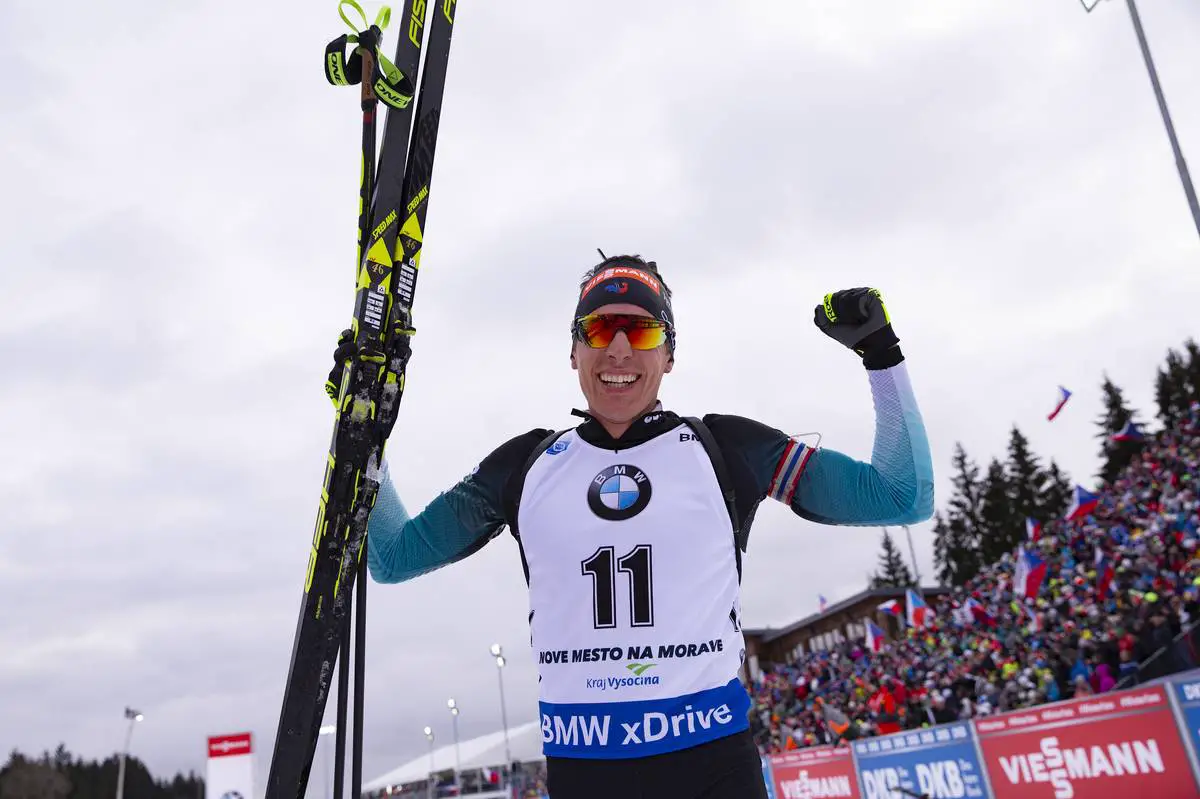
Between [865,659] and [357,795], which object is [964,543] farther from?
[357,795]

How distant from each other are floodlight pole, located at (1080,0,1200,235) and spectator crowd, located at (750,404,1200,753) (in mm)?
6226

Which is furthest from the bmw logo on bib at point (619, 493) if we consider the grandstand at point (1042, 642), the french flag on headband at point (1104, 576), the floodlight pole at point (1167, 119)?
the french flag on headband at point (1104, 576)

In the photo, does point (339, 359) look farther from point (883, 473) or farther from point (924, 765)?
point (924, 765)

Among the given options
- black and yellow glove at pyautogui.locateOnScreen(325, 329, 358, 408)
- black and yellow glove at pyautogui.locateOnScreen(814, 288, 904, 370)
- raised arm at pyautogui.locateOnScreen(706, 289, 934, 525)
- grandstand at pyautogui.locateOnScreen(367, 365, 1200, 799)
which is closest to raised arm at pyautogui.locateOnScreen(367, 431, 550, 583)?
black and yellow glove at pyautogui.locateOnScreen(325, 329, 358, 408)

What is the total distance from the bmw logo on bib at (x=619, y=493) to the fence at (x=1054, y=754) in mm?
7467

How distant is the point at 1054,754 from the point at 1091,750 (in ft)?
1.70

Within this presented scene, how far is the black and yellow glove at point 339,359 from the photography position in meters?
2.85

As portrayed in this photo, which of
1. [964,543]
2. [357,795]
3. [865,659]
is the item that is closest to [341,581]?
[357,795]

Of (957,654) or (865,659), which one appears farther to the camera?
(865,659)

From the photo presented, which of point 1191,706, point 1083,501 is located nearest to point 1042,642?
point 1083,501

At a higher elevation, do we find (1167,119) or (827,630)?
(1167,119)

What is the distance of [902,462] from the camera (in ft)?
8.71

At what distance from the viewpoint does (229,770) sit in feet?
61.7

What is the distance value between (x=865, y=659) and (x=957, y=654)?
9.44 m
